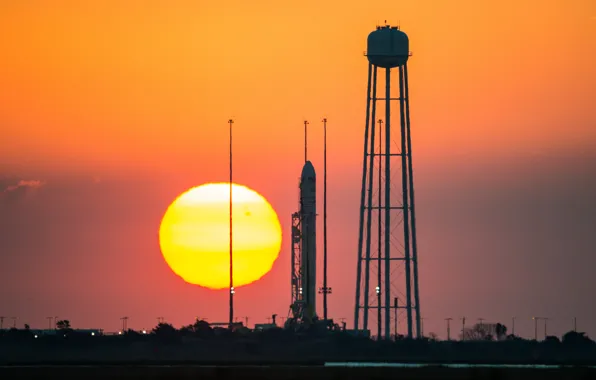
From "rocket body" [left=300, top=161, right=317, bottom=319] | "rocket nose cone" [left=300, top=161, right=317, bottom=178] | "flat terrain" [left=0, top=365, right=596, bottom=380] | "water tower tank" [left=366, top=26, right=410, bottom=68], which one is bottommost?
"flat terrain" [left=0, top=365, right=596, bottom=380]

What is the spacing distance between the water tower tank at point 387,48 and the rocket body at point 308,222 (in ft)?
44.6

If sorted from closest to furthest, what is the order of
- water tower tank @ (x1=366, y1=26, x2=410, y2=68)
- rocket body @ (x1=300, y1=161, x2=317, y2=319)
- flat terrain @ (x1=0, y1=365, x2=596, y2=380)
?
flat terrain @ (x1=0, y1=365, x2=596, y2=380), water tower tank @ (x1=366, y1=26, x2=410, y2=68), rocket body @ (x1=300, y1=161, x2=317, y2=319)

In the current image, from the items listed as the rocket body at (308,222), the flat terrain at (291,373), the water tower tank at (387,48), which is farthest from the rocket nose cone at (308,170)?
the flat terrain at (291,373)

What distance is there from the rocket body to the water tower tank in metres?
13.6

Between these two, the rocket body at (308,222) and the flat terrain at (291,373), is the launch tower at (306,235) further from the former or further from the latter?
the flat terrain at (291,373)

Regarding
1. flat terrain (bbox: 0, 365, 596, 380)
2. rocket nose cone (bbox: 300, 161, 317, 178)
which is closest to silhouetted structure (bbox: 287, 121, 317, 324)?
rocket nose cone (bbox: 300, 161, 317, 178)

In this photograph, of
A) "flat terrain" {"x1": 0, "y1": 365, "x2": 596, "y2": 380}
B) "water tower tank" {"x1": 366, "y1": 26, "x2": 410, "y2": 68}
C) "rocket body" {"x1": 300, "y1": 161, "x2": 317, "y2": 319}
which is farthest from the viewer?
"rocket body" {"x1": 300, "y1": 161, "x2": 317, "y2": 319}

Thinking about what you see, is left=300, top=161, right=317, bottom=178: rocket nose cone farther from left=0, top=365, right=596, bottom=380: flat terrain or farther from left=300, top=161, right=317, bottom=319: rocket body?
left=0, top=365, right=596, bottom=380: flat terrain

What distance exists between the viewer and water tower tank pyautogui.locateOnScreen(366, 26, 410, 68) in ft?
615

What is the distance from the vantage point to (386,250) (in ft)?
620

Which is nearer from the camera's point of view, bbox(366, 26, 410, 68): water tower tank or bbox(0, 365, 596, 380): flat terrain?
bbox(0, 365, 596, 380): flat terrain

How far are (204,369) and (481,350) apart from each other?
62.4 meters

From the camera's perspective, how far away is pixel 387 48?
18762 cm

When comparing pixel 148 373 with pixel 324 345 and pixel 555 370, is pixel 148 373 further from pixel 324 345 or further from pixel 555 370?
pixel 324 345
